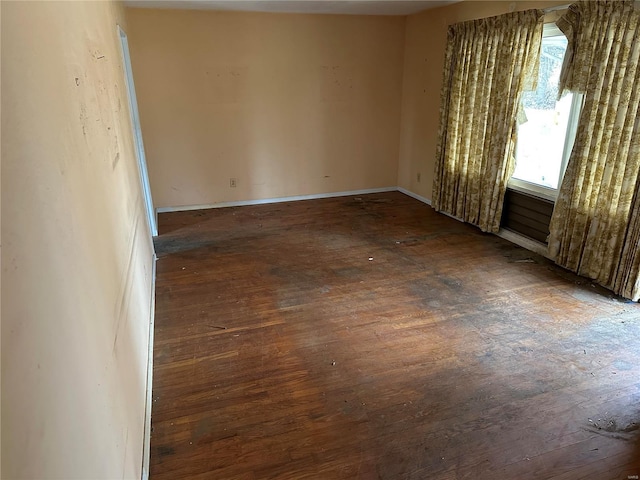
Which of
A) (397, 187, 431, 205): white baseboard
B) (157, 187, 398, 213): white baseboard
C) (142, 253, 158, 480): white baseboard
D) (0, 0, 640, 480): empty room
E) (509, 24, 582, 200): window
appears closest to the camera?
(0, 0, 640, 480): empty room

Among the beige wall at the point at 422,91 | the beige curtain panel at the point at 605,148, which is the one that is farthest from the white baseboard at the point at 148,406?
the beige wall at the point at 422,91

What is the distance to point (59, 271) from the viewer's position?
3.11 ft

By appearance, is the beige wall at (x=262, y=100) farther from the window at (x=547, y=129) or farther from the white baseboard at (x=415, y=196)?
the window at (x=547, y=129)

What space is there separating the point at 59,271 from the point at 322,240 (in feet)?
11.5

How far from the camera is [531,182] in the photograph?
13.6 ft

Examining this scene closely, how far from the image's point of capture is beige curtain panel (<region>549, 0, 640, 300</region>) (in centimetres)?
299

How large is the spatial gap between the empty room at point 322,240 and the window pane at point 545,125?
0.02m

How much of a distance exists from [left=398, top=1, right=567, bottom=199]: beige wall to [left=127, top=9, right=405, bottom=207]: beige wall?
166mm

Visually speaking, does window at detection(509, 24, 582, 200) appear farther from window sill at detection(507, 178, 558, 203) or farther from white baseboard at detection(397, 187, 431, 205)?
white baseboard at detection(397, 187, 431, 205)

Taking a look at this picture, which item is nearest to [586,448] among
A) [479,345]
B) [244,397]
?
[479,345]

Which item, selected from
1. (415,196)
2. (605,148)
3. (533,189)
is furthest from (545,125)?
(415,196)

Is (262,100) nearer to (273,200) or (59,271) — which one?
(273,200)

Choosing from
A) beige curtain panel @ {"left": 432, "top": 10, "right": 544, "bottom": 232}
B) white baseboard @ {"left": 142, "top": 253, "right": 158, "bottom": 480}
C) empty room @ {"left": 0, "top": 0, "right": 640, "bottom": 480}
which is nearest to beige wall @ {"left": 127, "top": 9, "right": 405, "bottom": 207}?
empty room @ {"left": 0, "top": 0, "right": 640, "bottom": 480}

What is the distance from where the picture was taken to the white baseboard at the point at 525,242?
156 inches
